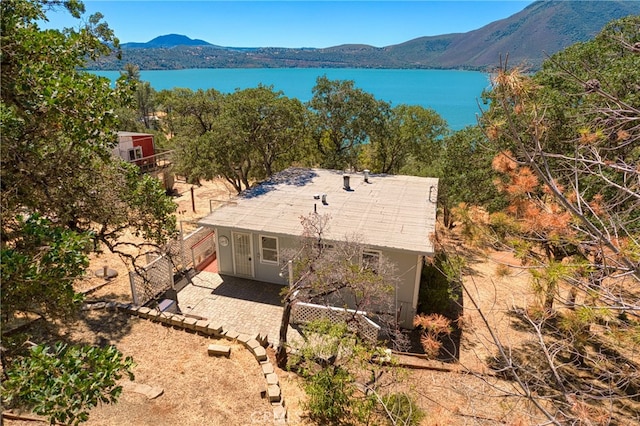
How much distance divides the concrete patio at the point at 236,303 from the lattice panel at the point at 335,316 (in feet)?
1.83

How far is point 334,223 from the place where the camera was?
41.4ft

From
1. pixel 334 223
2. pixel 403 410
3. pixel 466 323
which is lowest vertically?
pixel 466 323

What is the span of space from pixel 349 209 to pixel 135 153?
18653mm

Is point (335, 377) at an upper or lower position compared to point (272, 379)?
upper

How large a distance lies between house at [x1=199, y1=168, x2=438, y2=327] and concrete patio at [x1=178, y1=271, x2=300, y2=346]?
1.93ft

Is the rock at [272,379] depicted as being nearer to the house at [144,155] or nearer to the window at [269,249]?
the window at [269,249]

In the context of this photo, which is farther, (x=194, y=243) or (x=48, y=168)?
(x=194, y=243)

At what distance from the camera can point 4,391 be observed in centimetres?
320

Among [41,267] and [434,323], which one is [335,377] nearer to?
[434,323]

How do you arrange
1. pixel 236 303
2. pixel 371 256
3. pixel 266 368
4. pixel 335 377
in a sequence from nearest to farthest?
pixel 335 377 < pixel 266 368 < pixel 371 256 < pixel 236 303

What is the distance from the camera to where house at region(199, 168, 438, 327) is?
11.6 m

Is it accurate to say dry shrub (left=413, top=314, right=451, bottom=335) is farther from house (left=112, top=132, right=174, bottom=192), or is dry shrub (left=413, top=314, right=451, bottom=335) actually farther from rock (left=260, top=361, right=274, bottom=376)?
house (left=112, top=132, right=174, bottom=192)

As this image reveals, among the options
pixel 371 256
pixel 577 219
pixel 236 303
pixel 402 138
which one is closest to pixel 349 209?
pixel 371 256

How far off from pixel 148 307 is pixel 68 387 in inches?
345
